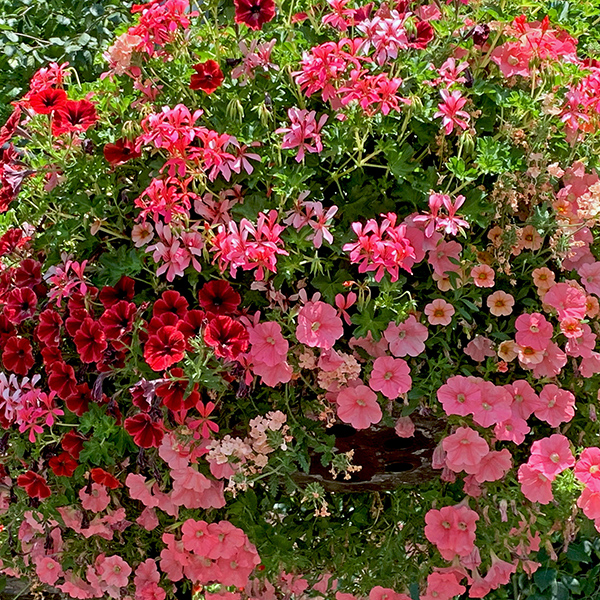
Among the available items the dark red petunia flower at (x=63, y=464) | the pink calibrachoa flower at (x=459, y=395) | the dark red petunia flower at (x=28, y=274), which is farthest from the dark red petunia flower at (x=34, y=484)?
the pink calibrachoa flower at (x=459, y=395)

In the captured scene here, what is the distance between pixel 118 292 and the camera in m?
1.85

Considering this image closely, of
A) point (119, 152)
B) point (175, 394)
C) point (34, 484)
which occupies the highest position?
point (119, 152)

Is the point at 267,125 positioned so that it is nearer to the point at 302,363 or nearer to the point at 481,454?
the point at 302,363

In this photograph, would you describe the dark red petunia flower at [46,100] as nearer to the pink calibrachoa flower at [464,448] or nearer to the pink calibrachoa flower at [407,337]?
the pink calibrachoa flower at [407,337]

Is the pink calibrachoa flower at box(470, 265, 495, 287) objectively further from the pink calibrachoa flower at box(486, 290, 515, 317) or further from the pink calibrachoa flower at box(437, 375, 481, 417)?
the pink calibrachoa flower at box(437, 375, 481, 417)

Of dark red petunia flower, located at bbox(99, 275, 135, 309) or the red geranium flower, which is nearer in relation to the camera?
the red geranium flower

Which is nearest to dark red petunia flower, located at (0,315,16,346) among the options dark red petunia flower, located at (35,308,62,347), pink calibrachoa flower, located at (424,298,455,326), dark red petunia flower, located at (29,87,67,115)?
dark red petunia flower, located at (35,308,62,347)

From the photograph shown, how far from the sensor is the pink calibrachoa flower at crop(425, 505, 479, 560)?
1.90m

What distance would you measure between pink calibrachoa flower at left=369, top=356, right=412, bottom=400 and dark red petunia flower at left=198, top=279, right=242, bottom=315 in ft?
1.06

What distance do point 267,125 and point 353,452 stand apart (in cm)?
74

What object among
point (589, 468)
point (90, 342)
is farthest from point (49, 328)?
point (589, 468)

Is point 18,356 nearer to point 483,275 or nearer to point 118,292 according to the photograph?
point 118,292

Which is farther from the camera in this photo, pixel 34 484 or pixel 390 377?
pixel 34 484

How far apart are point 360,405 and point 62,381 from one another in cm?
65
